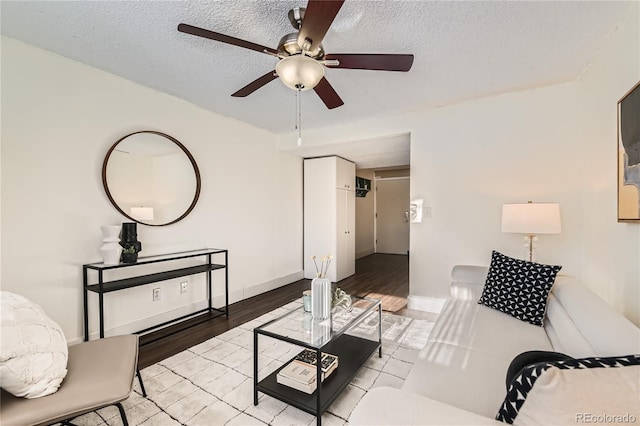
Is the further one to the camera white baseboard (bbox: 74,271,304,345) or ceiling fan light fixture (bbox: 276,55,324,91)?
white baseboard (bbox: 74,271,304,345)

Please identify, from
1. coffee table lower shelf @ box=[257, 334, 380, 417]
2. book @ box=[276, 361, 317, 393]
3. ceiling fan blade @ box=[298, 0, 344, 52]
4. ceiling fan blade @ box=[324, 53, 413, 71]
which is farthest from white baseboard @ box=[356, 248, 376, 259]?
ceiling fan blade @ box=[298, 0, 344, 52]

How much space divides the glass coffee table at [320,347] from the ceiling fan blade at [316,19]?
1.69 m

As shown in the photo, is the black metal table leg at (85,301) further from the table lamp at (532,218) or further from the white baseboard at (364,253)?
the white baseboard at (364,253)

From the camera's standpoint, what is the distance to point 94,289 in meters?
2.25

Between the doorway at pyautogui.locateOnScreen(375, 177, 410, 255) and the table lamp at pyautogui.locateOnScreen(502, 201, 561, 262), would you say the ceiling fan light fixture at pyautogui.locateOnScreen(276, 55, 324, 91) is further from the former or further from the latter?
the doorway at pyautogui.locateOnScreen(375, 177, 410, 255)

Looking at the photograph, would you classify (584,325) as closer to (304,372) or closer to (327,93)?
(304,372)

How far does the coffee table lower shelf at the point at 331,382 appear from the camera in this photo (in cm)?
155

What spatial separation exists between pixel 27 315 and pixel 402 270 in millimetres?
5195

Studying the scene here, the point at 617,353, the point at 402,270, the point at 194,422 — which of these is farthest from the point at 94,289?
the point at 402,270

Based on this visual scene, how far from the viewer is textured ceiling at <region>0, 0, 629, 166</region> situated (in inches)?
65.4

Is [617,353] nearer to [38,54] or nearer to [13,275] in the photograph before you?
[13,275]

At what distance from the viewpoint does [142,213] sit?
8.89 ft

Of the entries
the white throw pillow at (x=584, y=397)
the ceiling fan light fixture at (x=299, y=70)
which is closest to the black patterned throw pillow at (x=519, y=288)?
the white throw pillow at (x=584, y=397)

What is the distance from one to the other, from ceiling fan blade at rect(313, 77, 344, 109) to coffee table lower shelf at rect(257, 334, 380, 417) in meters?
1.97
